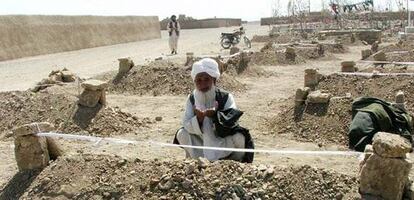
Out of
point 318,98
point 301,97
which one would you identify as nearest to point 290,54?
point 301,97

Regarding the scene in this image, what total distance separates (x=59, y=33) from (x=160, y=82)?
42.8ft

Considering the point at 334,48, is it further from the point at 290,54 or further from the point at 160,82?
Result: the point at 160,82

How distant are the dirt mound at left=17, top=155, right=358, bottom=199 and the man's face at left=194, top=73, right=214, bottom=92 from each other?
2.72 ft

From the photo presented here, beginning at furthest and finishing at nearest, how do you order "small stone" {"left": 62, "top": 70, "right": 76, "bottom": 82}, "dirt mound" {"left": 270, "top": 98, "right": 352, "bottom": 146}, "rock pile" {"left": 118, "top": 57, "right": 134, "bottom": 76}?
1. "rock pile" {"left": 118, "top": 57, "right": 134, "bottom": 76}
2. "small stone" {"left": 62, "top": 70, "right": 76, "bottom": 82}
3. "dirt mound" {"left": 270, "top": 98, "right": 352, "bottom": 146}

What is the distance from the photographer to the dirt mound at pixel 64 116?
6.99 meters

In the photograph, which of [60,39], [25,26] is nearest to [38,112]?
[25,26]

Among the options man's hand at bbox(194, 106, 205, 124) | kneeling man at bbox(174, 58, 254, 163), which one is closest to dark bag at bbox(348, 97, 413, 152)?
kneeling man at bbox(174, 58, 254, 163)

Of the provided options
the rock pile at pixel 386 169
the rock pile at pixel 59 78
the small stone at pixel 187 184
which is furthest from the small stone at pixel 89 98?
the rock pile at pixel 386 169

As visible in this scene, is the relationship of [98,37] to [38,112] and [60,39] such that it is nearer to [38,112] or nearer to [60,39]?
[60,39]

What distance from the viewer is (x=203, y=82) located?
178 inches

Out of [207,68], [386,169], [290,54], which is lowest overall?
[290,54]

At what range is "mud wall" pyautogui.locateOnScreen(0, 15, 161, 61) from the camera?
61.7 feet

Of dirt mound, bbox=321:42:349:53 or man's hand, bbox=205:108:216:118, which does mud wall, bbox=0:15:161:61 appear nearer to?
dirt mound, bbox=321:42:349:53

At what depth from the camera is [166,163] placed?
4.04m
